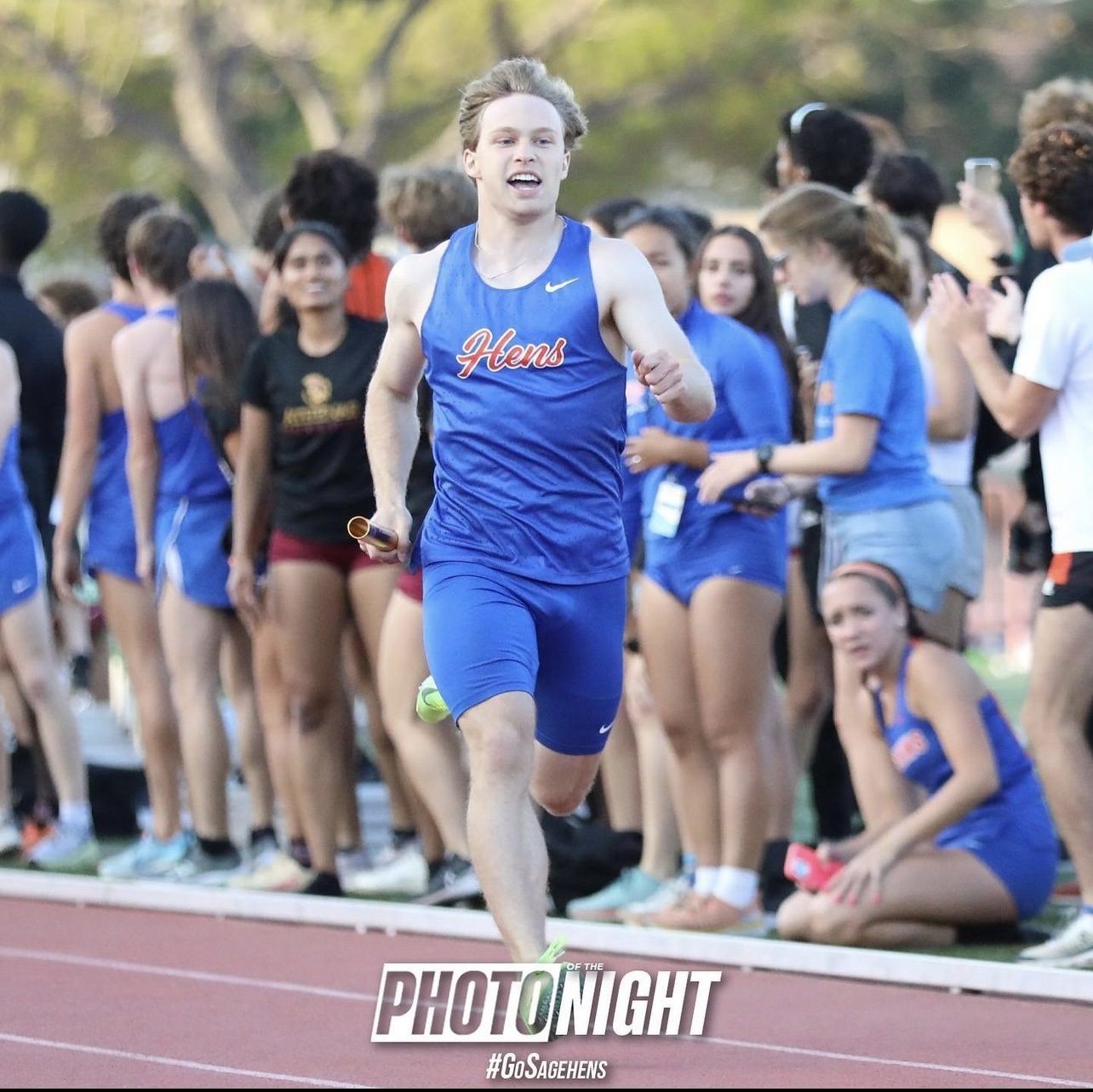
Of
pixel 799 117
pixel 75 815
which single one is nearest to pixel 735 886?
pixel 799 117

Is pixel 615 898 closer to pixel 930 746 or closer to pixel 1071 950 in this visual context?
pixel 930 746

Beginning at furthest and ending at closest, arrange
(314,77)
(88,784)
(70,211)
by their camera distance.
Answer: (70,211)
(314,77)
(88,784)

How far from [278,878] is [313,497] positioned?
1427 mm

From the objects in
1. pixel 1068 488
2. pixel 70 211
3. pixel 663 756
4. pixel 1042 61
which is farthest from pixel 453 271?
pixel 1042 61

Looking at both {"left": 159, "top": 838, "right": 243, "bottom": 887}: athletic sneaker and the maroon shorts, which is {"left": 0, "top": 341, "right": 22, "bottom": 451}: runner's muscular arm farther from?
{"left": 159, "top": 838, "right": 243, "bottom": 887}: athletic sneaker

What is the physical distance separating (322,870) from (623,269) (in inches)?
143

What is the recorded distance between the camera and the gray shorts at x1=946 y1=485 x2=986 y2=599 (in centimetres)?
769

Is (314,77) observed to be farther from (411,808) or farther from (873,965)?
(873,965)

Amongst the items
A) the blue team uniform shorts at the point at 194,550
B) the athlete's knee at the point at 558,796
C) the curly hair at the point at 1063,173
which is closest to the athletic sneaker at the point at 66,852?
the blue team uniform shorts at the point at 194,550

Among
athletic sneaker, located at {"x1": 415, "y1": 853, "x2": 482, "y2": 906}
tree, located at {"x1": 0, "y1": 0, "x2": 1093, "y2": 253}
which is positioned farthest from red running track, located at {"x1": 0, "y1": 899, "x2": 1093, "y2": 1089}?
tree, located at {"x1": 0, "y1": 0, "x2": 1093, "y2": 253}

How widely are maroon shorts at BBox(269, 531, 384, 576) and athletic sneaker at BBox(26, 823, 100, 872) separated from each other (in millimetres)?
1914

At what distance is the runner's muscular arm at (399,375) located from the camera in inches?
219

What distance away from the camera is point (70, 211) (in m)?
38.3

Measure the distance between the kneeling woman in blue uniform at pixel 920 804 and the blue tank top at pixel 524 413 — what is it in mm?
1937
